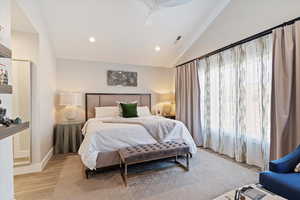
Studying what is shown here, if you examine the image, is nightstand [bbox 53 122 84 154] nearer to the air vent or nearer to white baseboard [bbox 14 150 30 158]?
white baseboard [bbox 14 150 30 158]

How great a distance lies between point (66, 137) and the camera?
3422mm

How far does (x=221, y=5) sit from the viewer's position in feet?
10.4

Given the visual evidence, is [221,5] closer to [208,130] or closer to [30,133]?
[208,130]

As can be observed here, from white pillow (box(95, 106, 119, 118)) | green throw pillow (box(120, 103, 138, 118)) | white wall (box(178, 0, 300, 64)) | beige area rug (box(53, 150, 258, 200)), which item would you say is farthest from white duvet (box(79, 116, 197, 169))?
white wall (box(178, 0, 300, 64))

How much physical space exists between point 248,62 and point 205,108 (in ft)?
4.62

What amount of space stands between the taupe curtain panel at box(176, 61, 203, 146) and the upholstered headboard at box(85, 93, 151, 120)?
3.69ft

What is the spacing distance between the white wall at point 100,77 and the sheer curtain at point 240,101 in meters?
1.76

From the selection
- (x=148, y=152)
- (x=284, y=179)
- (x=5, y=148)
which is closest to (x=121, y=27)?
(x=148, y=152)

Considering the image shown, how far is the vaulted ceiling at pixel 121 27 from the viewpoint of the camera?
2.87 m

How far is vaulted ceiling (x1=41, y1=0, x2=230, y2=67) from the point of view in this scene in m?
2.87

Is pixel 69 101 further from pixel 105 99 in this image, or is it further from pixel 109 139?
pixel 109 139

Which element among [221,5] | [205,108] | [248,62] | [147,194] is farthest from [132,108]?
[221,5]

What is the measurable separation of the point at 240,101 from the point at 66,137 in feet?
12.6

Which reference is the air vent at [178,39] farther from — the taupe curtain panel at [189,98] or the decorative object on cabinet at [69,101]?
the decorative object on cabinet at [69,101]
